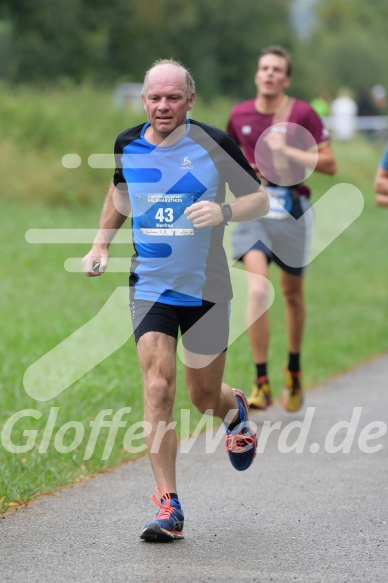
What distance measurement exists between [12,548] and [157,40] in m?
62.6

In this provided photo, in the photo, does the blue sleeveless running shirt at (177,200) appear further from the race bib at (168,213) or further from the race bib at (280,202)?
the race bib at (280,202)

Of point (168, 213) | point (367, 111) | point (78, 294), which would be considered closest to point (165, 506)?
point (168, 213)

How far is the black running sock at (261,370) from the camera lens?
9172 millimetres

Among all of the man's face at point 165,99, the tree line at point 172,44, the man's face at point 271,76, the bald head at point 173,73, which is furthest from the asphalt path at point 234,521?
the tree line at point 172,44

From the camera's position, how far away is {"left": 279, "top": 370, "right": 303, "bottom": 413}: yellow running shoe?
30.6 ft

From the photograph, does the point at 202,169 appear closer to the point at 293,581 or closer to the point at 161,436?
the point at 161,436

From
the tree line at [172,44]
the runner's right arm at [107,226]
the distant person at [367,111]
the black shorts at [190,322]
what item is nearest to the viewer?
the black shorts at [190,322]

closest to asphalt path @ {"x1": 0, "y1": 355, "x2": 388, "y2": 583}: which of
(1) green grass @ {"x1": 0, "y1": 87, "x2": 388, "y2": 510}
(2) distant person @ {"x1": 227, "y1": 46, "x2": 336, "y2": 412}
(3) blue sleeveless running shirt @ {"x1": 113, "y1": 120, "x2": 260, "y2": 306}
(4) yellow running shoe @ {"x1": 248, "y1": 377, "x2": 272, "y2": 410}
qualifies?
→ (1) green grass @ {"x1": 0, "y1": 87, "x2": 388, "y2": 510}

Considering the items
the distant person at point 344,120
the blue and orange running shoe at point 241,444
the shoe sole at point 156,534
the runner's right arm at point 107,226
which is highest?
the distant person at point 344,120

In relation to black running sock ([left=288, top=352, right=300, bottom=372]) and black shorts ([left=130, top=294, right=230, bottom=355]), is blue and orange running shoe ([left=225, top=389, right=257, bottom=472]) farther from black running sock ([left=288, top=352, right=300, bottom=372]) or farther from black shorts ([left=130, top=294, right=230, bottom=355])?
black running sock ([left=288, top=352, right=300, bottom=372])

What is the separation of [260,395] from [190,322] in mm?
3320

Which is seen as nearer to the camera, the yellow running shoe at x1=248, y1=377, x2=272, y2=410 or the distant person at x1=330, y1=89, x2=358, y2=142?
the yellow running shoe at x1=248, y1=377, x2=272, y2=410

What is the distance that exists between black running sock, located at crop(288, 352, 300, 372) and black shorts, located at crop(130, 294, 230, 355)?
3.37 meters

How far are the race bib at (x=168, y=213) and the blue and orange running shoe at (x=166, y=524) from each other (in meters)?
→ 1.17
